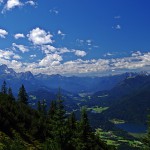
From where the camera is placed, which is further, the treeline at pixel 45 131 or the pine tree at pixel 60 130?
the treeline at pixel 45 131

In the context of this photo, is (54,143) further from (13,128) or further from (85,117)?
(13,128)

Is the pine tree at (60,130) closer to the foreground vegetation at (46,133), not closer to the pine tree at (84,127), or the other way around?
the foreground vegetation at (46,133)

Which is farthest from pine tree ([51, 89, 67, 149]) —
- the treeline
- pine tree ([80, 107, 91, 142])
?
pine tree ([80, 107, 91, 142])

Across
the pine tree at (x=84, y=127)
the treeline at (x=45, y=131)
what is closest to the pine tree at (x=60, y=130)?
the treeline at (x=45, y=131)

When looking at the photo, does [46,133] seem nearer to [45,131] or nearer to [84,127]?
[45,131]

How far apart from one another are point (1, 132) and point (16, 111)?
20597 mm

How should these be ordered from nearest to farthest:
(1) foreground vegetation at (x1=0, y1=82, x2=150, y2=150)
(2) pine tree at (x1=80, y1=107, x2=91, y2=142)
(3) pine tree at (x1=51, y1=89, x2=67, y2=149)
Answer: (3) pine tree at (x1=51, y1=89, x2=67, y2=149) < (1) foreground vegetation at (x1=0, y1=82, x2=150, y2=150) < (2) pine tree at (x1=80, y1=107, x2=91, y2=142)

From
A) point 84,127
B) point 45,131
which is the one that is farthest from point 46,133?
point 84,127

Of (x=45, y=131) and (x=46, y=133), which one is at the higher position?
(x=45, y=131)

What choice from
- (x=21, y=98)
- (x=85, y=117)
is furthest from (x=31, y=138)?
(x=21, y=98)

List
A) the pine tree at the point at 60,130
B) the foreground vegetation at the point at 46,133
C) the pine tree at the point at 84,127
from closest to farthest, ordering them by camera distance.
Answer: the pine tree at the point at 60,130
the foreground vegetation at the point at 46,133
the pine tree at the point at 84,127

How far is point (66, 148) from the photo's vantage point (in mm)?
48812

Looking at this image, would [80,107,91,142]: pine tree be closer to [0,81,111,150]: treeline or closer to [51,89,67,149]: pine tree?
[0,81,111,150]: treeline

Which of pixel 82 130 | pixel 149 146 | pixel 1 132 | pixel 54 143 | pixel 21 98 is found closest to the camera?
pixel 54 143
